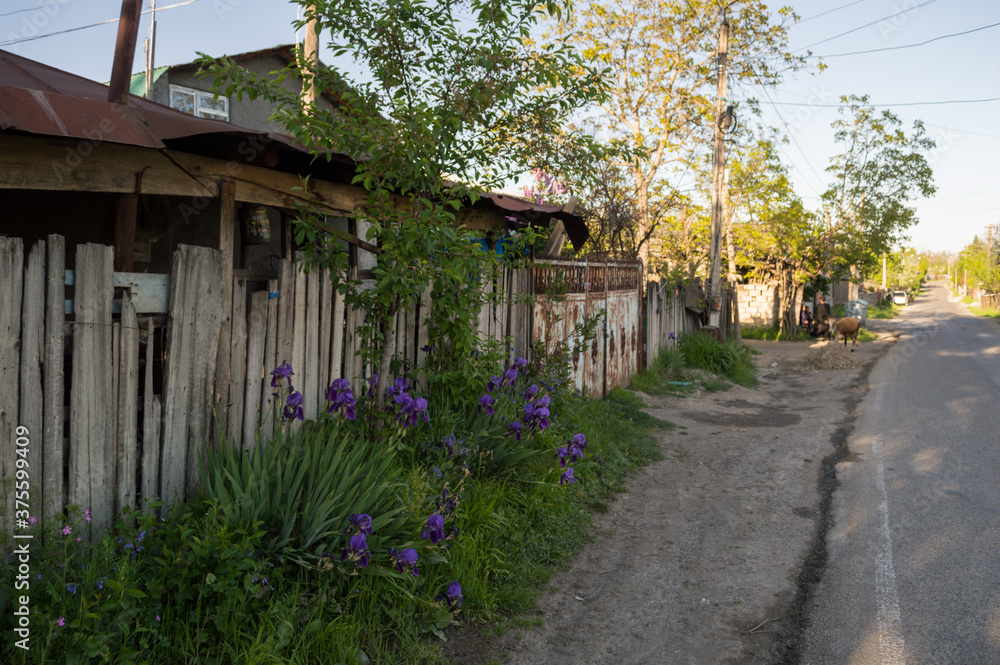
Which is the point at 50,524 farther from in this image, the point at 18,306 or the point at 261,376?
the point at 261,376

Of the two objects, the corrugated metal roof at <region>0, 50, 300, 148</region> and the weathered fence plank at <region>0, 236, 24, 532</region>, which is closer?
the weathered fence plank at <region>0, 236, 24, 532</region>

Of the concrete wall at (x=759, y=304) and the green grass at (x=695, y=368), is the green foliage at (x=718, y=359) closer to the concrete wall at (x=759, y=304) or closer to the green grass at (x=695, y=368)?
the green grass at (x=695, y=368)

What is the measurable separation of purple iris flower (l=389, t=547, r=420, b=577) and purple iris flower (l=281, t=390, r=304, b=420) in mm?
1067

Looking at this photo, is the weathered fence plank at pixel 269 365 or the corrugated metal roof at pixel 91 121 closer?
the corrugated metal roof at pixel 91 121

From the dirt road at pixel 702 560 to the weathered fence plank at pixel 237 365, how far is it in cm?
200

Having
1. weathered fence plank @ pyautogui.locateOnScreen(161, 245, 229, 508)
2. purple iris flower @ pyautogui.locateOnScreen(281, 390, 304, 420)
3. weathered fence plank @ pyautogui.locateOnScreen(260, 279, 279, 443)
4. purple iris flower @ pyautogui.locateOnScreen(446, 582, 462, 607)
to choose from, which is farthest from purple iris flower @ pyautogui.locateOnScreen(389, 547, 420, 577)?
weathered fence plank @ pyautogui.locateOnScreen(260, 279, 279, 443)

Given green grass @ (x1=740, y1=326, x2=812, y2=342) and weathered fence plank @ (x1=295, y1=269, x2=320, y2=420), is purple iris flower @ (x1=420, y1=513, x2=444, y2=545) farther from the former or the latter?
green grass @ (x1=740, y1=326, x2=812, y2=342)

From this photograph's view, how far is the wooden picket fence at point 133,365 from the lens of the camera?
2.97m

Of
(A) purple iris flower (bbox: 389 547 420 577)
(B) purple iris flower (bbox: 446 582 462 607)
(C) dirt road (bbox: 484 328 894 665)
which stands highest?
(A) purple iris flower (bbox: 389 547 420 577)

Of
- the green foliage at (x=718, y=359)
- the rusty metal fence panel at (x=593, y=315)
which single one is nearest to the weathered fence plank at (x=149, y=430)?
the rusty metal fence panel at (x=593, y=315)

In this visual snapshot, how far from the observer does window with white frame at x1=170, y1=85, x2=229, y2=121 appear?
14078mm

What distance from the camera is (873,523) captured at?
527 cm

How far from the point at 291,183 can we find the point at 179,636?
10.7 ft

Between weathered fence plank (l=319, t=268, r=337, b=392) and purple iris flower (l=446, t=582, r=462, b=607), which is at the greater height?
weathered fence plank (l=319, t=268, r=337, b=392)
